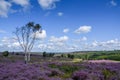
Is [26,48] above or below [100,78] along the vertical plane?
above

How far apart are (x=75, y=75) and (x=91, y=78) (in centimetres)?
116

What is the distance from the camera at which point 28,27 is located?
52656 mm

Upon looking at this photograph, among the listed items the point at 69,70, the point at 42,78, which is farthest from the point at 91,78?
the point at 69,70

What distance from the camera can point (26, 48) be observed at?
174ft

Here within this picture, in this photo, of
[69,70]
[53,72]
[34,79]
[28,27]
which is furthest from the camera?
[28,27]

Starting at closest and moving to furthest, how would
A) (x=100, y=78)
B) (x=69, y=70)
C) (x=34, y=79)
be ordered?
(x=34, y=79)
(x=100, y=78)
(x=69, y=70)

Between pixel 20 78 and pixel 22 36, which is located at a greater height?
pixel 22 36

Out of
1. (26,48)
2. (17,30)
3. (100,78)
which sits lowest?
(100,78)

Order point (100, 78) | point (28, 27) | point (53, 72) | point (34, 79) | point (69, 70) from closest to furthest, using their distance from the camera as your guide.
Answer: point (34, 79)
point (100, 78)
point (53, 72)
point (69, 70)
point (28, 27)

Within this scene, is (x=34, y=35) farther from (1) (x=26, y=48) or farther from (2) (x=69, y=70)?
(2) (x=69, y=70)

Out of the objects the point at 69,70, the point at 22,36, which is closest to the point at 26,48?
the point at 22,36

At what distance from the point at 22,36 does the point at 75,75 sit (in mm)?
41253

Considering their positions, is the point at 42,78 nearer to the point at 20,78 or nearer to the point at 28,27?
the point at 20,78

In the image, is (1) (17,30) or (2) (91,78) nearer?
(2) (91,78)
